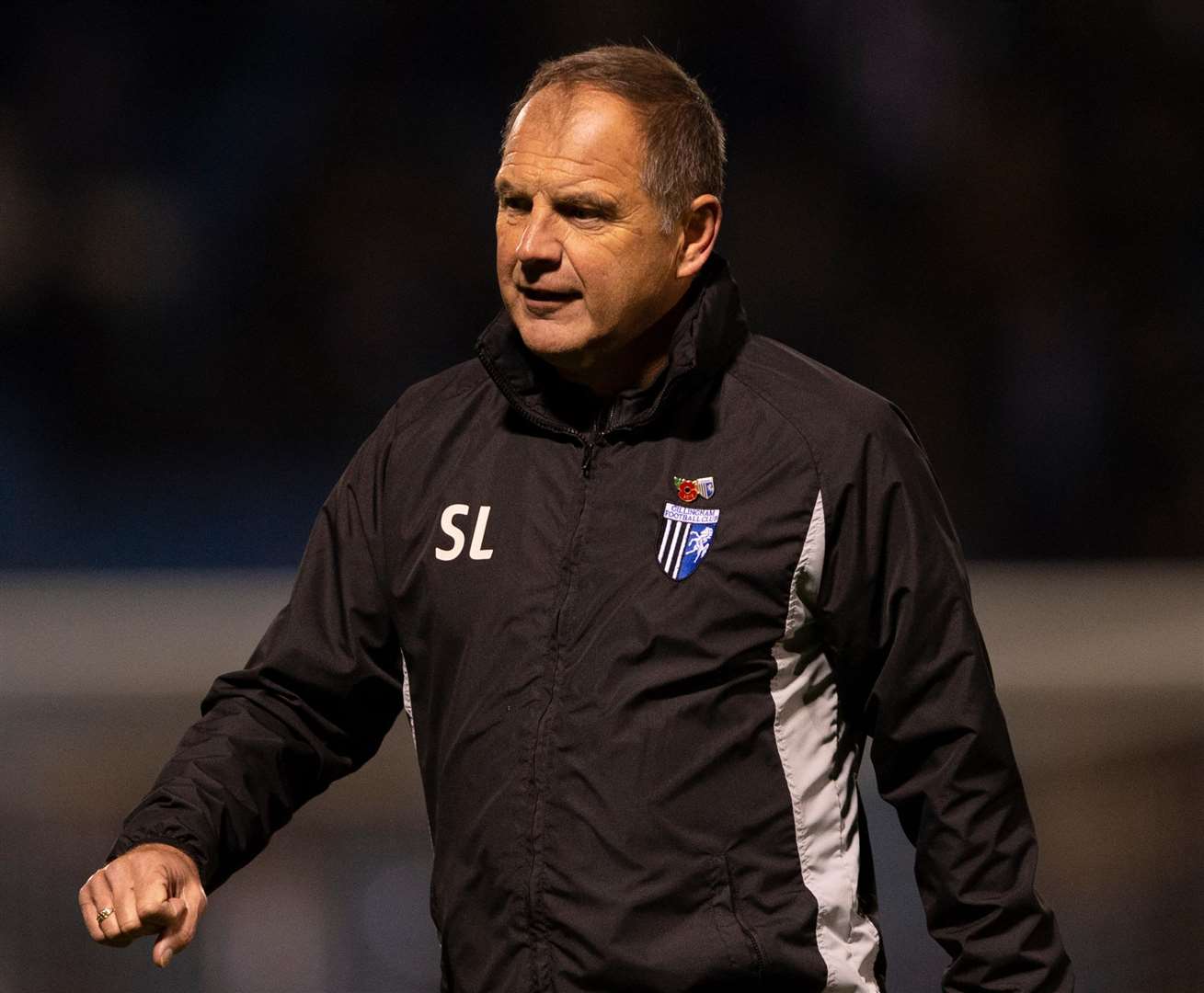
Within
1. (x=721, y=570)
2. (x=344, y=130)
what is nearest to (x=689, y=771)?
(x=721, y=570)

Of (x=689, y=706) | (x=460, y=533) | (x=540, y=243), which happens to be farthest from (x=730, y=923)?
(x=540, y=243)

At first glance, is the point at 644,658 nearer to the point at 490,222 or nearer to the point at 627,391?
the point at 627,391

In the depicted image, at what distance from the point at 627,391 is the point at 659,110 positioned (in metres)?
0.30

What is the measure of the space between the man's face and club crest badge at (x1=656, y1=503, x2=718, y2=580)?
0.66 feet

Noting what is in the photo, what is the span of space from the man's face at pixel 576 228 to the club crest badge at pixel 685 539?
0.66 ft

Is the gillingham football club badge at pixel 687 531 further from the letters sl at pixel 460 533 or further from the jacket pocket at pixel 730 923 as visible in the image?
the jacket pocket at pixel 730 923

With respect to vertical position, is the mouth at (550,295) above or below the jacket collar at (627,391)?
above

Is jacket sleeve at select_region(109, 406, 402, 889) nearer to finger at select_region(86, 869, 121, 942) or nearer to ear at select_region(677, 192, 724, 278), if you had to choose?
finger at select_region(86, 869, 121, 942)

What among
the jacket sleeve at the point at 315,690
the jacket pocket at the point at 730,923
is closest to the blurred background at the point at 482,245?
the jacket sleeve at the point at 315,690

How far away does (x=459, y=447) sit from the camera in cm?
210

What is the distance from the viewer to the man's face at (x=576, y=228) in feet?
6.46

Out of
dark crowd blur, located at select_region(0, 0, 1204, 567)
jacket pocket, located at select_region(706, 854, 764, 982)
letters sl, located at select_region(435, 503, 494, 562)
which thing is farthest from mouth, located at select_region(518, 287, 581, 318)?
dark crowd blur, located at select_region(0, 0, 1204, 567)

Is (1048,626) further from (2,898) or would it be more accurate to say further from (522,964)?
(522,964)

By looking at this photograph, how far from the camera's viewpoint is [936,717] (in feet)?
6.29
